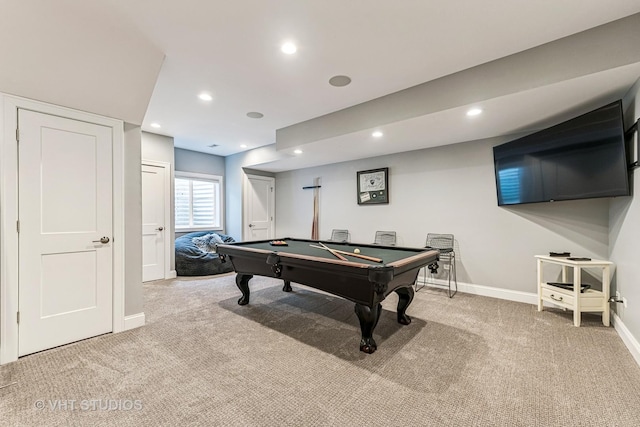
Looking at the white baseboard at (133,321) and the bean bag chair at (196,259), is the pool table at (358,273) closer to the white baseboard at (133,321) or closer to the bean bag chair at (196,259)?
the white baseboard at (133,321)

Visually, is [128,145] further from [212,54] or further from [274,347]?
[274,347]

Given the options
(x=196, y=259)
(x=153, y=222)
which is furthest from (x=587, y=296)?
(x=153, y=222)

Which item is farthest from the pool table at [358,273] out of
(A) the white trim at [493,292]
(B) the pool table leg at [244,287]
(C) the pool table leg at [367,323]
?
(A) the white trim at [493,292]

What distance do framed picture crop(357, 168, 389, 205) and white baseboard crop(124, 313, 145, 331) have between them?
3.91m

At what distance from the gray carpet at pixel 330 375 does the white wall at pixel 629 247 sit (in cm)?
28

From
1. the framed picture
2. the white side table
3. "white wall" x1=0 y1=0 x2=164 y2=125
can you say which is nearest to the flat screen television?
the white side table

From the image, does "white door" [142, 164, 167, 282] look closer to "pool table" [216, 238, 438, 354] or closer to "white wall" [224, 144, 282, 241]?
"white wall" [224, 144, 282, 241]

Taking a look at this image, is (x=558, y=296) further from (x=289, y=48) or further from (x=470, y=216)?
(x=289, y=48)

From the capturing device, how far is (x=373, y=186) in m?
5.20

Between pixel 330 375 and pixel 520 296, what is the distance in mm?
3185

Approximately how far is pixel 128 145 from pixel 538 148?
4652 millimetres

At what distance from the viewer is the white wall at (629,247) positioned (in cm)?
233

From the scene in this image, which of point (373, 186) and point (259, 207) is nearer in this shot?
point (373, 186)

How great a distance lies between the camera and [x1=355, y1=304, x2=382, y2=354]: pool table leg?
2.35 metres
